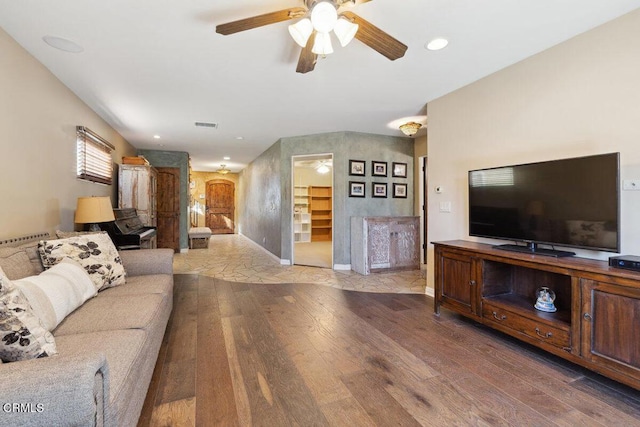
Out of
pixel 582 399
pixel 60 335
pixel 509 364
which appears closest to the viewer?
pixel 60 335

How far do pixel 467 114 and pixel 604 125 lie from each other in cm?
122

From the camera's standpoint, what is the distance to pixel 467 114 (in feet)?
10.4

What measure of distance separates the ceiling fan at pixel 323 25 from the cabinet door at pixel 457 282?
188cm

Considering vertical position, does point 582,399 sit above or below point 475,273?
below

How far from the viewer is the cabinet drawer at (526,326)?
1971 mm

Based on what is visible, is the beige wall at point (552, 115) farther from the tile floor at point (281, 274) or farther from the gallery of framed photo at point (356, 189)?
the gallery of framed photo at point (356, 189)

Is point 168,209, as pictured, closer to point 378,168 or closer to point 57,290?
point 378,168

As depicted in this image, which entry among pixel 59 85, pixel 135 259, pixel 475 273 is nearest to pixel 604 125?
pixel 475 273

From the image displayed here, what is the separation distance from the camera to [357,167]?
17.1 ft

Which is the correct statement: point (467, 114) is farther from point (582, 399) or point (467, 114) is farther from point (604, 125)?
point (582, 399)

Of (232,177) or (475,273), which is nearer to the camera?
(475,273)

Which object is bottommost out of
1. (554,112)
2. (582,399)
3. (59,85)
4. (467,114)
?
(582,399)

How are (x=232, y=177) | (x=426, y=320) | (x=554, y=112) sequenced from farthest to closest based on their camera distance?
(x=232, y=177) → (x=426, y=320) → (x=554, y=112)

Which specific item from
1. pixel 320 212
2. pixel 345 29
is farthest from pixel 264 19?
pixel 320 212
